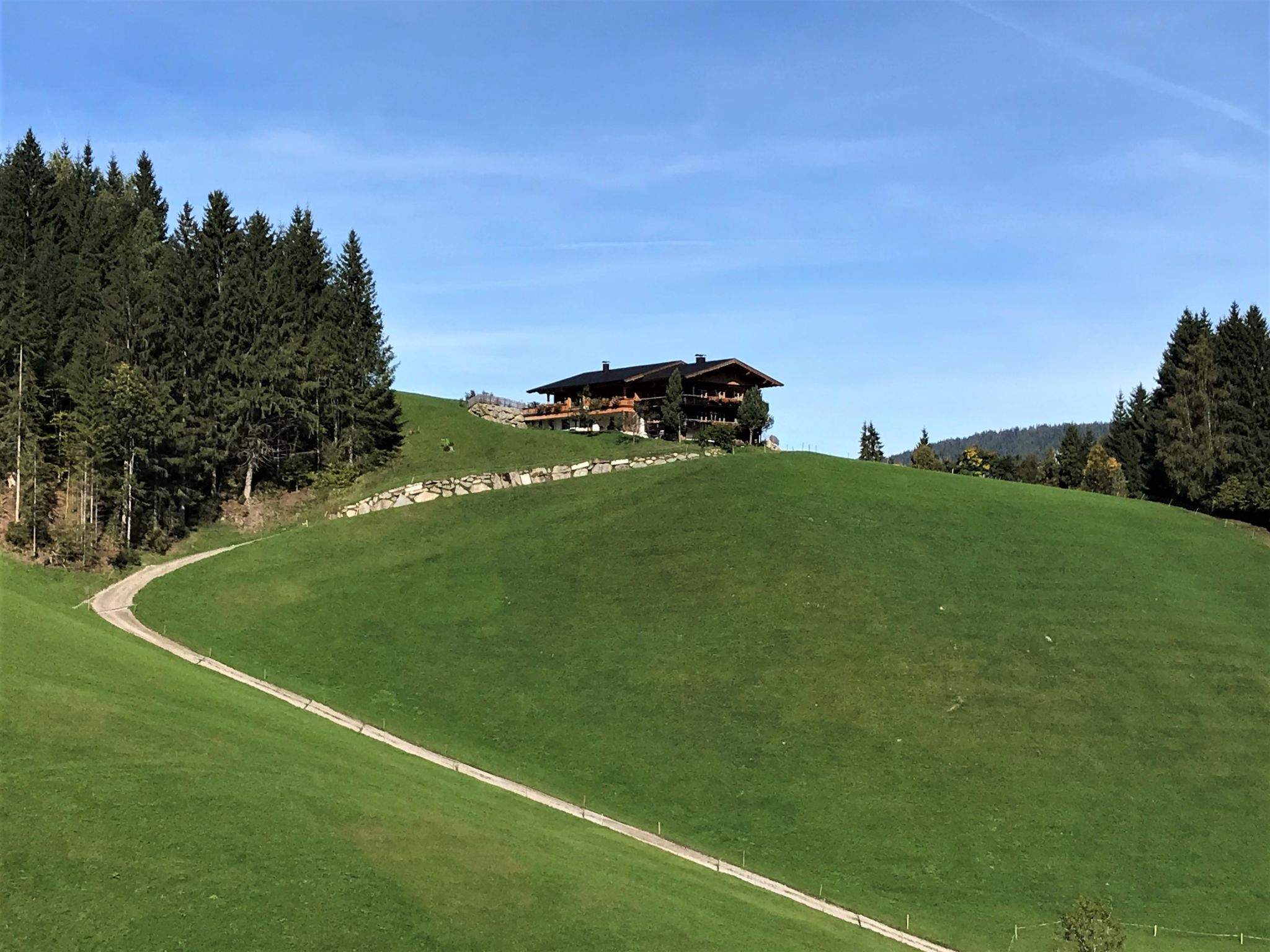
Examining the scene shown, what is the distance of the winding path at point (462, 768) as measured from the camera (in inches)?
1303

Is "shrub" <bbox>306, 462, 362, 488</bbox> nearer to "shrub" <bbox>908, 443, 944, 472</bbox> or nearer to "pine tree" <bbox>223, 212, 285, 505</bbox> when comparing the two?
"pine tree" <bbox>223, 212, 285, 505</bbox>

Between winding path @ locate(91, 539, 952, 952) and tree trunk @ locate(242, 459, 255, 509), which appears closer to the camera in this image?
winding path @ locate(91, 539, 952, 952)

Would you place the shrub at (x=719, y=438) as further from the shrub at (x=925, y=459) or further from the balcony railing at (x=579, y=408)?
the shrub at (x=925, y=459)

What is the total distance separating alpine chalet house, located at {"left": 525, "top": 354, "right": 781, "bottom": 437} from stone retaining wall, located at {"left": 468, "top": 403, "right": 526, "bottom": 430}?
0.99m

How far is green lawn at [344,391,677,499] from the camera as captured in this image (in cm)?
7775

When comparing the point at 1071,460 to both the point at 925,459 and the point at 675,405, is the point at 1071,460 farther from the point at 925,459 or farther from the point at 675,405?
the point at 675,405

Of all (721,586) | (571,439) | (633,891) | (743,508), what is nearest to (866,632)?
(721,586)

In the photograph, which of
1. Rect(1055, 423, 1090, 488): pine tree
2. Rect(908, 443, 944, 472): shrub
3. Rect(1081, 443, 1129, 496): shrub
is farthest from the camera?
Rect(908, 443, 944, 472): shrub

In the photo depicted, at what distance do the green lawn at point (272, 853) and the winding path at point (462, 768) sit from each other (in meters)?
1.49

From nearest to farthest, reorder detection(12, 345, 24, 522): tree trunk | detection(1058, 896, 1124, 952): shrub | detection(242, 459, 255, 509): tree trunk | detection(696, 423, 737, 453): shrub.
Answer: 1. detection(1058, 896, 1124, 952): shrub
2. detection(12, 345, 24, 522): tree trunk
3. detection(242, 459, 255, 509): tree trunk
4. detection(696, 423, 737, 453): shrub

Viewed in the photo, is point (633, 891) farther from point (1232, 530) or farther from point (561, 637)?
point (1232, 530)

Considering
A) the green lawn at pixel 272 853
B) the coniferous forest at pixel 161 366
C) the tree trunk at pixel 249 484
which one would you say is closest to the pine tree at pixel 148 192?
the coniferous forest at pixel 161 366

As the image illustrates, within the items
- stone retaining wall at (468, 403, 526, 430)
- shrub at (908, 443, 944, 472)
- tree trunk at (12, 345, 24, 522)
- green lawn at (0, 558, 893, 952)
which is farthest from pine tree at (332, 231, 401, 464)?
shrub at (908, 443, 944, 472)

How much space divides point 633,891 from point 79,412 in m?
51.4
